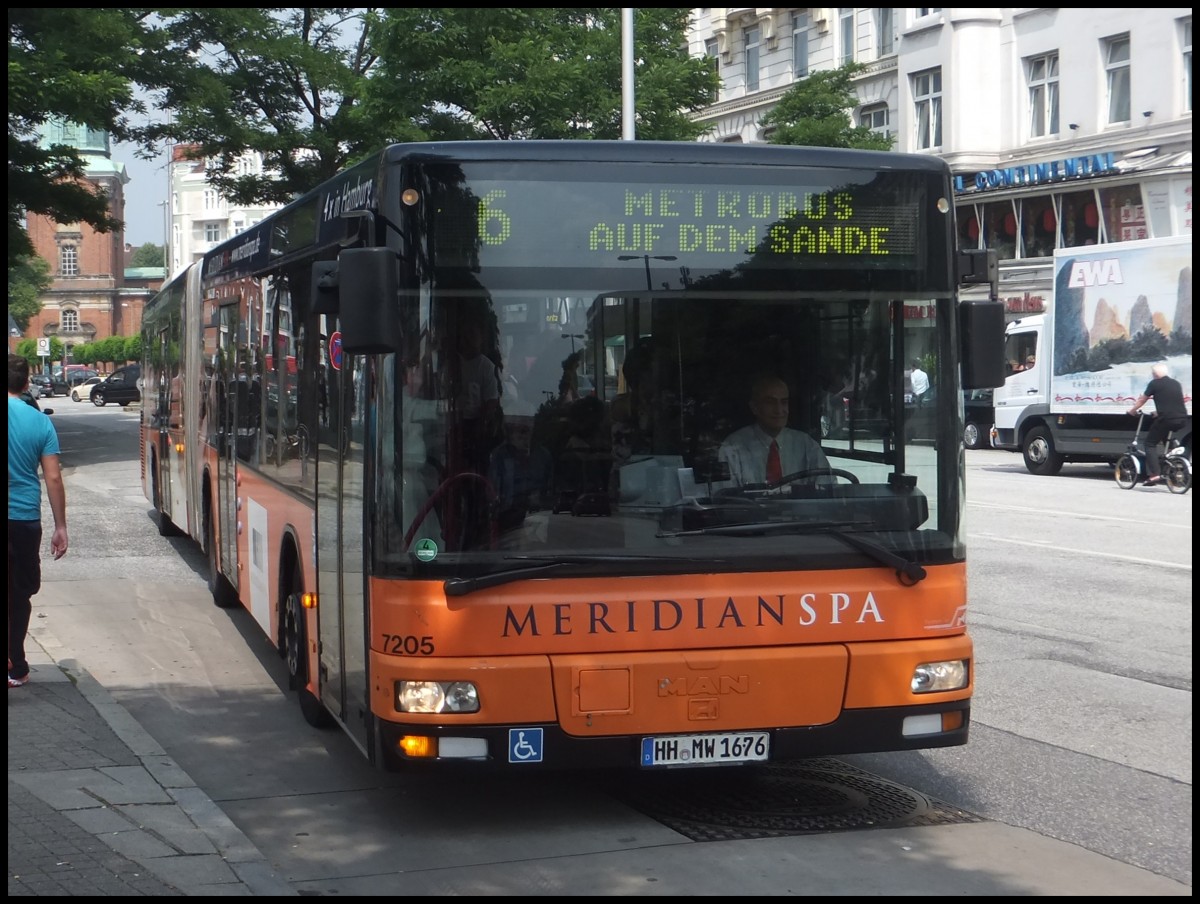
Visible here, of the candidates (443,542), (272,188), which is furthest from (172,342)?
(272,188)

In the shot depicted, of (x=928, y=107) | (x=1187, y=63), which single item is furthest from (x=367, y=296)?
(x=928, y=107)

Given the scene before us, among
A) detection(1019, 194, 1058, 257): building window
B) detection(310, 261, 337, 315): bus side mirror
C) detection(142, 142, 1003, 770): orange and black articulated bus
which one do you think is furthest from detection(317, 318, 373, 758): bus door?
detection(1019, 194, 1058, 257): building window

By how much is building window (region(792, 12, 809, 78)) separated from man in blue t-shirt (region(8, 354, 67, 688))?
148 feet

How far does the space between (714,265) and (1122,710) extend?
3806mm

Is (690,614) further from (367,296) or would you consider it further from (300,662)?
(300,662)

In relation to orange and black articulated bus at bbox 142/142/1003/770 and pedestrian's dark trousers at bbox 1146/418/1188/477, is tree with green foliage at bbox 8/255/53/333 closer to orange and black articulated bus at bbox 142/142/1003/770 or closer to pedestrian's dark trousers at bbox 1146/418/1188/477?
pedestrian's dark trousers at bbox 1146/418/1188/477

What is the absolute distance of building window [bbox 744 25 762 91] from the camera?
5394 cm

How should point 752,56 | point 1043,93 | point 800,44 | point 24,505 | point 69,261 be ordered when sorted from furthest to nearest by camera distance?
1. point 69,261
2. point 752,56
3. point 800,44
4. point 1043,93
5. point 24,505

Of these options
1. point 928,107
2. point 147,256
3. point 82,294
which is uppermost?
point 147,256

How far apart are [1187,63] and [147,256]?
170 meters

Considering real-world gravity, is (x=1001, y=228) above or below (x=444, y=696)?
above

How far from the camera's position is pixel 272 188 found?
34.2 meters

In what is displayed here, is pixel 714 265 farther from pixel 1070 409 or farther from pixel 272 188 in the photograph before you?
pixel 272 188

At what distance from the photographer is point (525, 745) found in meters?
5.70
